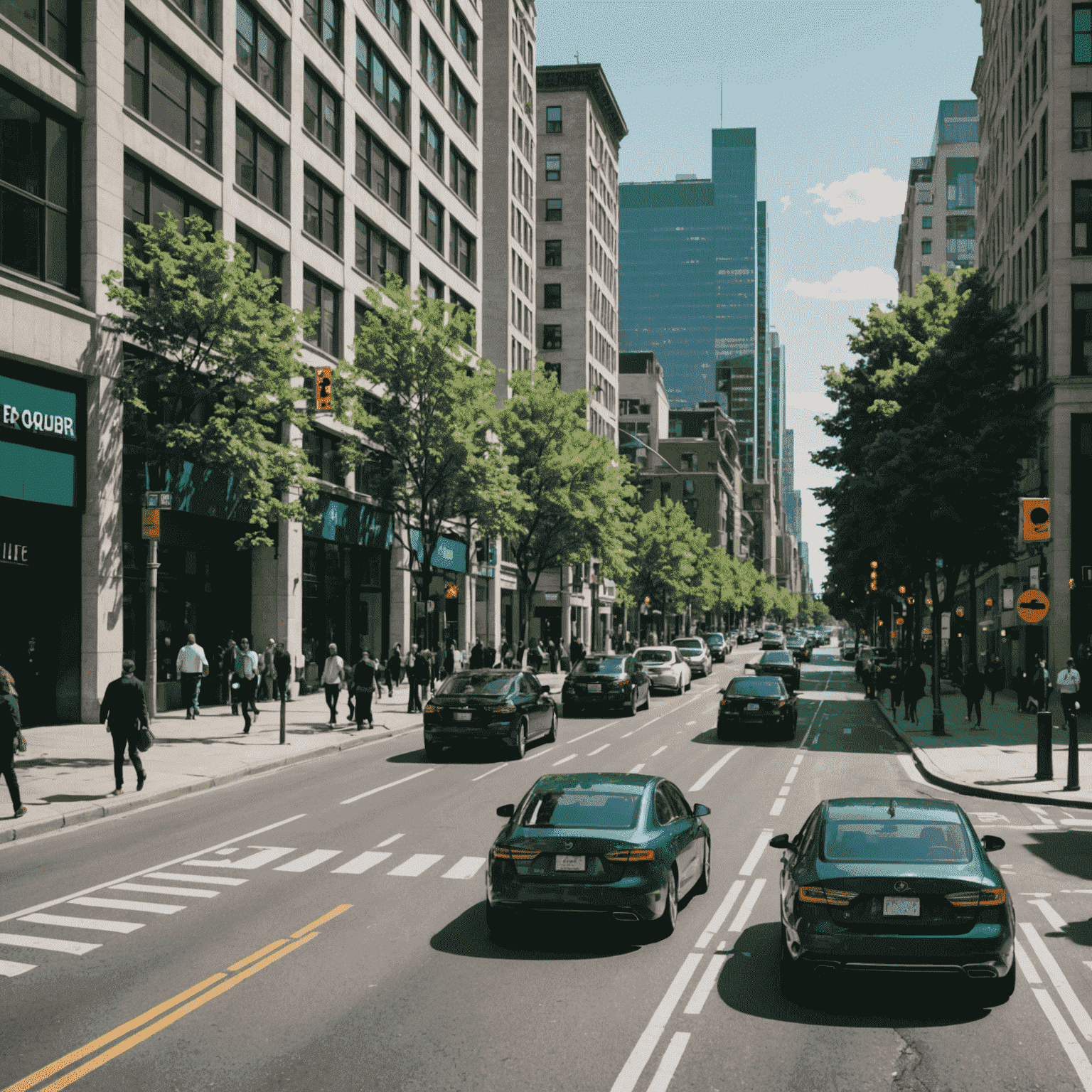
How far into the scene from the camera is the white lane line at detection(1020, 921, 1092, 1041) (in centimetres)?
770

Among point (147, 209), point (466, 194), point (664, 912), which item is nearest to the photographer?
point (664, 912)

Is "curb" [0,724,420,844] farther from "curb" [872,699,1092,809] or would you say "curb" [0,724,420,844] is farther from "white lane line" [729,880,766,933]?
"curb" [872,699,1092,809]

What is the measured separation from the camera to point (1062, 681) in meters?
28.7

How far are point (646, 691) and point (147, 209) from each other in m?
20.4

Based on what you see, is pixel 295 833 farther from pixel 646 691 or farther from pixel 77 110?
pixel 646 691

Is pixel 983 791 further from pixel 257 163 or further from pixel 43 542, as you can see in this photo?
pixel 257 163

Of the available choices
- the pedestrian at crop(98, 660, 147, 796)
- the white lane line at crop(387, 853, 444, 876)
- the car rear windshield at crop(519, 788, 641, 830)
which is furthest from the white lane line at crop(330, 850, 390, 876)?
the pedestrian at crop(98, 660, 147, 796)

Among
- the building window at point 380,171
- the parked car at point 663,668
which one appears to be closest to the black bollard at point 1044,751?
the parked car at point 663,668

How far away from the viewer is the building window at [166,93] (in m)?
28.2

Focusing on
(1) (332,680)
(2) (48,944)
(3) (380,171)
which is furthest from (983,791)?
(3) (380,171)

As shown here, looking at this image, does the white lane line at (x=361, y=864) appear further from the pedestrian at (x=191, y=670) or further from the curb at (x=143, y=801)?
the pedestrian at (x=191, y=670)

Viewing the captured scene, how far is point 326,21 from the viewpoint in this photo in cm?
3994

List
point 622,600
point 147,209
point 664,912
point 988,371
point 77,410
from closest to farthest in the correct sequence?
point 664,912 < point 77,410 < point 147,209 < point 988,371 < point 622,600

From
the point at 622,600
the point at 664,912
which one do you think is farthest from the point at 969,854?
the point at 622,600
